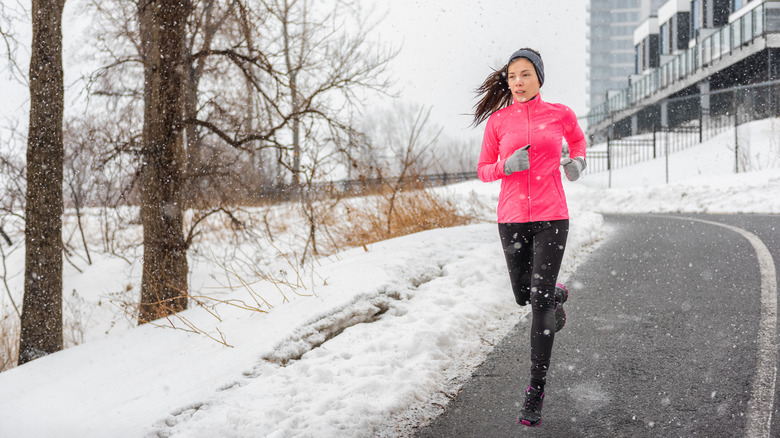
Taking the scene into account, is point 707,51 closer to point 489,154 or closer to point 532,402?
point 489,154

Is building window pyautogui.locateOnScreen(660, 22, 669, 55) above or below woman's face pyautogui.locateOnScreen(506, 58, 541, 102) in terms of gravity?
above

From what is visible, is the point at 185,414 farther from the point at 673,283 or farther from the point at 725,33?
the point at 725,33

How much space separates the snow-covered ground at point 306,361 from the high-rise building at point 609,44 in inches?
4874

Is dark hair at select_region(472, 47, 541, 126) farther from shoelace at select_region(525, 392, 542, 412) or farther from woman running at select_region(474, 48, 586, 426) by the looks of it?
shoelace at select_region(525, 392, 542, 412)

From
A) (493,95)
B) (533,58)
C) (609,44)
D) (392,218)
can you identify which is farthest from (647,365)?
(609,44)

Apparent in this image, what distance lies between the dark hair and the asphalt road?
1892mm

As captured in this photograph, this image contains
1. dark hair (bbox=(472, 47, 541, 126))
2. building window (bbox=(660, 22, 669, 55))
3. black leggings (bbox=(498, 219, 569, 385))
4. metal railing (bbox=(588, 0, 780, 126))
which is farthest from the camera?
building window (bbox=(660, 22, 669, 55))

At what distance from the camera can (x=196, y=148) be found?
40.9 feet

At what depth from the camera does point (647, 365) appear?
381 cm

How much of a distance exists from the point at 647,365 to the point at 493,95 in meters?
2.26

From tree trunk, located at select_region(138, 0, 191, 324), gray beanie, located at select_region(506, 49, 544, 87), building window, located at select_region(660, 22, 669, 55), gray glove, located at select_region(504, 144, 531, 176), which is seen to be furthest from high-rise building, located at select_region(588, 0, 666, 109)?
gray glove, located at select_region(504, 144, 531, 176)

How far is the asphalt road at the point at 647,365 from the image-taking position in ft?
9.75

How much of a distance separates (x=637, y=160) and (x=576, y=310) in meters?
26.6

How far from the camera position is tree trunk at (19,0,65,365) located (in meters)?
7.45
